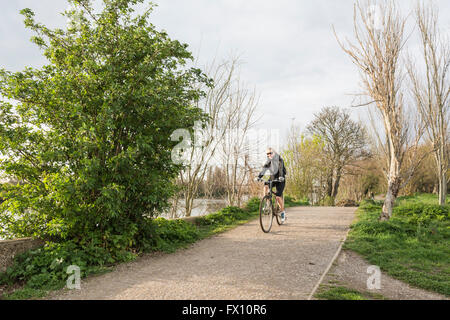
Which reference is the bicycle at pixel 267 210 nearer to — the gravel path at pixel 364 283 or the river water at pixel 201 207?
the gravel path at pixel 364 283

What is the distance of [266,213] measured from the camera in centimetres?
751

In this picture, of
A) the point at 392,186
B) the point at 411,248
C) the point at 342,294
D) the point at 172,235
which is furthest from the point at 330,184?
the point at 342,294

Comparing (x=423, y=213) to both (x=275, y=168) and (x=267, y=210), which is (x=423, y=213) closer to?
(x=275, y=168)

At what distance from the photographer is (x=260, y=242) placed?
21.1 feet

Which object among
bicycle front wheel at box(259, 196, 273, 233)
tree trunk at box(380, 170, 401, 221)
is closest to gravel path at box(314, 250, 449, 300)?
bicycle front wheel at box(259, 196, 273, 233)

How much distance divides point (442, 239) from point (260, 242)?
4.24 metres

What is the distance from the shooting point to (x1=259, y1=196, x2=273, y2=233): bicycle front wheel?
287 inches

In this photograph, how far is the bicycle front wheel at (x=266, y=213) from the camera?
7302mm

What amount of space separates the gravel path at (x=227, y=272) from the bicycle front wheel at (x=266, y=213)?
0.39 meters

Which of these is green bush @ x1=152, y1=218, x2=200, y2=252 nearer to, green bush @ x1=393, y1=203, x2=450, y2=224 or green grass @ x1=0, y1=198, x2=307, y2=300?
green grass @ x1=0, y1=198, x2=307, y2=300

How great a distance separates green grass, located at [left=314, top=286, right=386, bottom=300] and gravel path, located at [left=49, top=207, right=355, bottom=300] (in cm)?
18

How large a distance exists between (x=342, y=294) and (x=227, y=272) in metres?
1.59
